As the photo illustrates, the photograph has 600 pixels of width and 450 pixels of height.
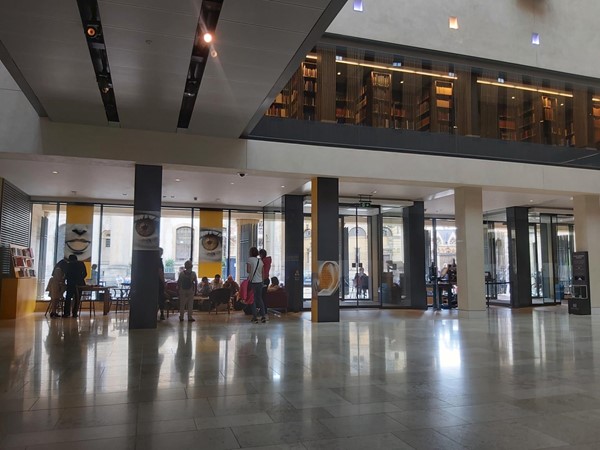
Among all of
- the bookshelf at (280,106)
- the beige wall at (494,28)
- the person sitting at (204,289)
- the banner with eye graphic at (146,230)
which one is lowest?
the person sitting at (204,289)

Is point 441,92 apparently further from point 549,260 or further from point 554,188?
point 549,260

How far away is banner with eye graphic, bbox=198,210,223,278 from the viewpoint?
57.1 feet

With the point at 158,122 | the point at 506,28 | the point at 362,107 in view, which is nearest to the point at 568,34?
the point at 506,28

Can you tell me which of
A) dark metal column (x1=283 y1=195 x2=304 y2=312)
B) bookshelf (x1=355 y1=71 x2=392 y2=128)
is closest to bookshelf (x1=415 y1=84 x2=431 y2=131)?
bookshelf (x1=355 y1=71 x2=392 y2=128)

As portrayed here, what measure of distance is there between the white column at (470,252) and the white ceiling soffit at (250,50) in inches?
267

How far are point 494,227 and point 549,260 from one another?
2.30 metres

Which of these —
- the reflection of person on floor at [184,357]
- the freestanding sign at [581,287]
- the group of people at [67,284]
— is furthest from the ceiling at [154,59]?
the freestanding sign at [581,287]

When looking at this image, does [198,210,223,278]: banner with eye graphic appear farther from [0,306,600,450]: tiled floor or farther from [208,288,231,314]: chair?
[0,306,600,450]: tiled floor

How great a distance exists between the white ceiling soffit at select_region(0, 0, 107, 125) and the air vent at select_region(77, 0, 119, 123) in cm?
8

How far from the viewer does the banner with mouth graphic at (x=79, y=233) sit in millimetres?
16203

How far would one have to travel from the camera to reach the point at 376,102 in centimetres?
1251

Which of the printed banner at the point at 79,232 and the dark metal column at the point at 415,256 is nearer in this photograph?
the dark metal column at the point at 415,256

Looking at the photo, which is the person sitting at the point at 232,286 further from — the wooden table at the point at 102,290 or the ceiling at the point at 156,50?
the ceiling at the point at 156,50

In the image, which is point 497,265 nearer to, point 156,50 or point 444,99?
point 444,99
